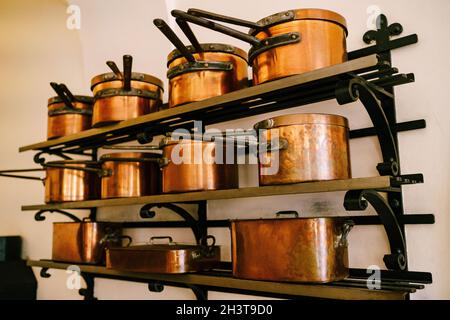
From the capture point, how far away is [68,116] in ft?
5.98

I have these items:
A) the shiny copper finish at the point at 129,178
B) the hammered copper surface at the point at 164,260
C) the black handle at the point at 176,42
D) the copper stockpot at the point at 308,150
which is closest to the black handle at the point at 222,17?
the black handle at the point at 176,42

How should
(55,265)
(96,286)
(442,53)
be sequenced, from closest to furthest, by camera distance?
(442,53)
(55,265)
(96,286)

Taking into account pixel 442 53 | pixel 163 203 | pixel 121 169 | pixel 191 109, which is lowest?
pixel 163 203

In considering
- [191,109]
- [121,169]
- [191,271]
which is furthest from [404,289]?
[121,169]

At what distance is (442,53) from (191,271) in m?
1.01

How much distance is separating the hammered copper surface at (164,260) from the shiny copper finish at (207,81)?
1.60 feet

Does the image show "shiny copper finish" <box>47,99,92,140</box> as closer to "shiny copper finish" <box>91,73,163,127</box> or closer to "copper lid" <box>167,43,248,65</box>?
"shiny copper finish" <box>91,73,163,127</box>

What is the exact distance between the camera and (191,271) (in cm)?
138

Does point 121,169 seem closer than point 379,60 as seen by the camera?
No

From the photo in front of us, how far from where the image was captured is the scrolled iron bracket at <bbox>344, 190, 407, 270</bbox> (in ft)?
3.27

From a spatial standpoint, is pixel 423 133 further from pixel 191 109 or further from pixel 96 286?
pixel 96 286

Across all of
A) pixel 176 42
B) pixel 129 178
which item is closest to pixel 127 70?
pixel 176 42

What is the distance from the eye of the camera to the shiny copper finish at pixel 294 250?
3.50ft

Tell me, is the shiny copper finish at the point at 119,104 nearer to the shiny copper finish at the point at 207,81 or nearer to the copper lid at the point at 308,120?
the shiny copper finish at the point at 207,81
